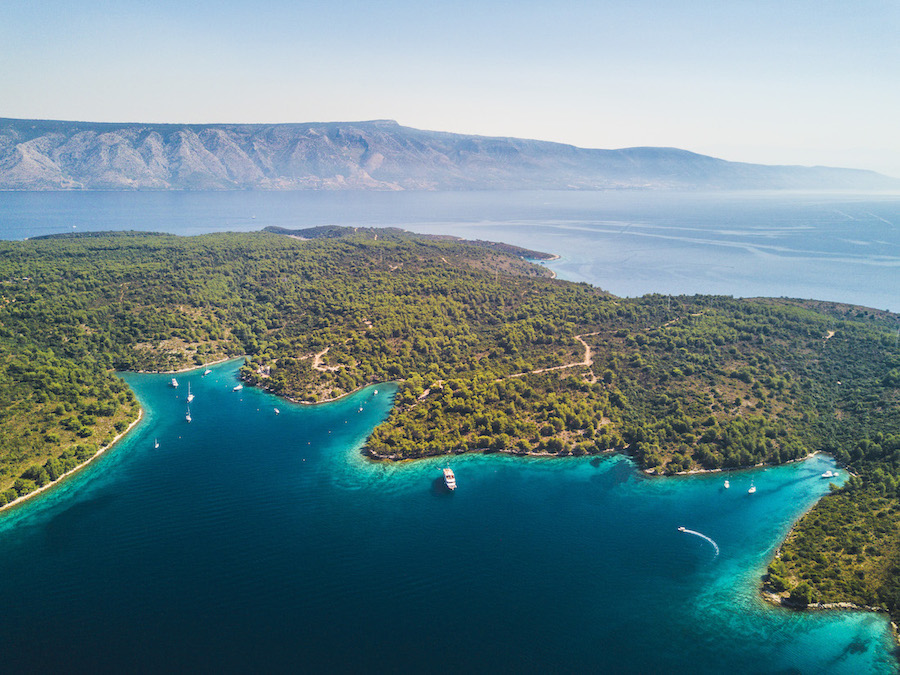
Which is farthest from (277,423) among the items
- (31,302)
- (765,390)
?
(765,390)

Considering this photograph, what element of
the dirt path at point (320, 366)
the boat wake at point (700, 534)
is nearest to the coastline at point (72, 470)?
the dirt path at point (320, 366)

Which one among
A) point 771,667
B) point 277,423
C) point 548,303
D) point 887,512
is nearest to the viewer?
point 771,667

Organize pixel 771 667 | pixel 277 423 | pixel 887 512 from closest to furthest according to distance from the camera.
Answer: pixel 771 667 → pixel 887 512 → pixel 277 423

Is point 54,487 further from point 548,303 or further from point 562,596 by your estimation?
point 548,303

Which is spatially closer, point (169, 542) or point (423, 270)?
point (169, 542)

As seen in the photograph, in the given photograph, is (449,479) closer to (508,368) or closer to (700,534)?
(700,534)
